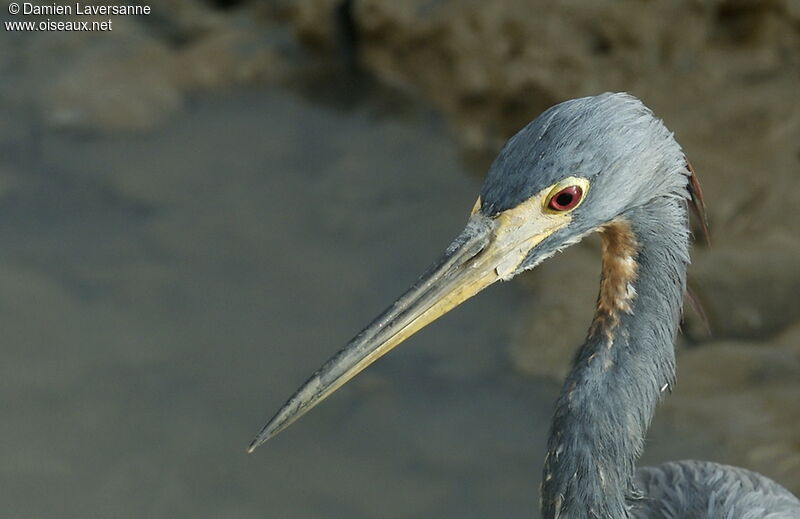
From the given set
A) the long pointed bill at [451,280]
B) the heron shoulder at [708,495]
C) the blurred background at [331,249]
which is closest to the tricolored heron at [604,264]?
the long pointed bill at [451,280]

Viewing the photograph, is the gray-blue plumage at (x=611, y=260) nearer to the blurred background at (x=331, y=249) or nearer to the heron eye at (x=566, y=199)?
the heron eye at (x=566, y=199)

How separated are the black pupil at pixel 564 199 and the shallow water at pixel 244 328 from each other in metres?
2.16

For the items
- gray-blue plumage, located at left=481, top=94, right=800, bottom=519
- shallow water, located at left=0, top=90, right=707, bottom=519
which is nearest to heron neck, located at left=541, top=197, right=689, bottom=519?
gray-blue plumage, located at left=481, top=94, right=800, bottom=519

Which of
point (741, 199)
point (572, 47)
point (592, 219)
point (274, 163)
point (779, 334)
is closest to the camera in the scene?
point (592, 219)

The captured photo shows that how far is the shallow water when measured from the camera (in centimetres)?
454

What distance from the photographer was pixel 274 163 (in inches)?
231

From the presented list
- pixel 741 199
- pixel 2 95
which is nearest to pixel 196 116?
pixel 2 95

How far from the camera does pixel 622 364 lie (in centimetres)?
269

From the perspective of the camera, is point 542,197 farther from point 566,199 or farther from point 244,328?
point 244,328

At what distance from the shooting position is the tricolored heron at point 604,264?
2570 mm

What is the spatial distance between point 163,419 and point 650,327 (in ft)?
8.91

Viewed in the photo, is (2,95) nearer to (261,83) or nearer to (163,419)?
(261,83)

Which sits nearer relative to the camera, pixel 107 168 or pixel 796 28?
pixel 796 28

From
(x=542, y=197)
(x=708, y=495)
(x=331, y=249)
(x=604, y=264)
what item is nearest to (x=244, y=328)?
(x=331, y=249)
